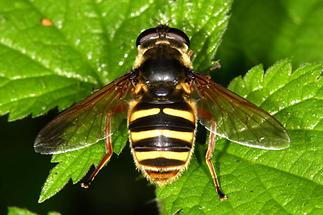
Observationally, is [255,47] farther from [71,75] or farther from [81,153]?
[81,153]

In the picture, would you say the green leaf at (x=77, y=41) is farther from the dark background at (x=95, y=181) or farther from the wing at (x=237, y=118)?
the dark background at (x=95, y=181)

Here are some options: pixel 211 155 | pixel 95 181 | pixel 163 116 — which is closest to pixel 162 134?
pixel 163 116

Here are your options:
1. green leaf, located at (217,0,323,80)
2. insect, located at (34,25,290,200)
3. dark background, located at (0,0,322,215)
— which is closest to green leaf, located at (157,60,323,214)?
insect, located at (34,25,290,200)

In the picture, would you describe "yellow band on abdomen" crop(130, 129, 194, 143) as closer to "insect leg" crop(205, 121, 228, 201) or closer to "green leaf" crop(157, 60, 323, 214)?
"insect leg" crop(205, 121, 228, 201)

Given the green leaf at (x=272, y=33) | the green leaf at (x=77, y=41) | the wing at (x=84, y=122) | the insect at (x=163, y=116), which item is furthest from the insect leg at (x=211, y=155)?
the green leaf at (x=272, y=33)

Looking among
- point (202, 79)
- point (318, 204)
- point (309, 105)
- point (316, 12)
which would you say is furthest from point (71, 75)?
point (316, 12)
